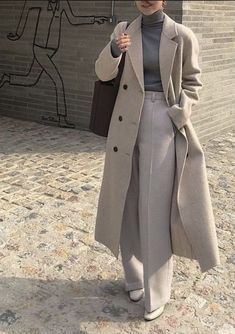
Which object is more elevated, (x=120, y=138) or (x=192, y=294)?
(x=120, y=138)

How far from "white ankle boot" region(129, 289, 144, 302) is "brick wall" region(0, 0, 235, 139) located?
403cm

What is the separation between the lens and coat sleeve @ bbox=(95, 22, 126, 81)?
8.69 ft

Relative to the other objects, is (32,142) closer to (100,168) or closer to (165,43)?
(100,168)

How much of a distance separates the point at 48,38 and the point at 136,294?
17.9ft

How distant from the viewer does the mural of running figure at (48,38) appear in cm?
748

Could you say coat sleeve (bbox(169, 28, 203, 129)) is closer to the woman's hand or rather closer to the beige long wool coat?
the beige long wool coat

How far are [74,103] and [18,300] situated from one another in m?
4.92

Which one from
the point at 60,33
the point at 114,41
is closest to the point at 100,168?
the point at 60,33

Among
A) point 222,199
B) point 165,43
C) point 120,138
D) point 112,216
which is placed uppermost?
point 165,43

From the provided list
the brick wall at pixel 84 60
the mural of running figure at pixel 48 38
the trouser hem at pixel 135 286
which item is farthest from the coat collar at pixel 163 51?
the mural of running figure at pixel 48 38

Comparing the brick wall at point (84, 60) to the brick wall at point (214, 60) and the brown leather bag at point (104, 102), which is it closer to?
the brick wall at point (214, 60)

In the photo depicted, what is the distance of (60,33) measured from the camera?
7570 mm

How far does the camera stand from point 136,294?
320 cm

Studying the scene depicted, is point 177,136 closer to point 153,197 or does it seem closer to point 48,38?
point 153,197
